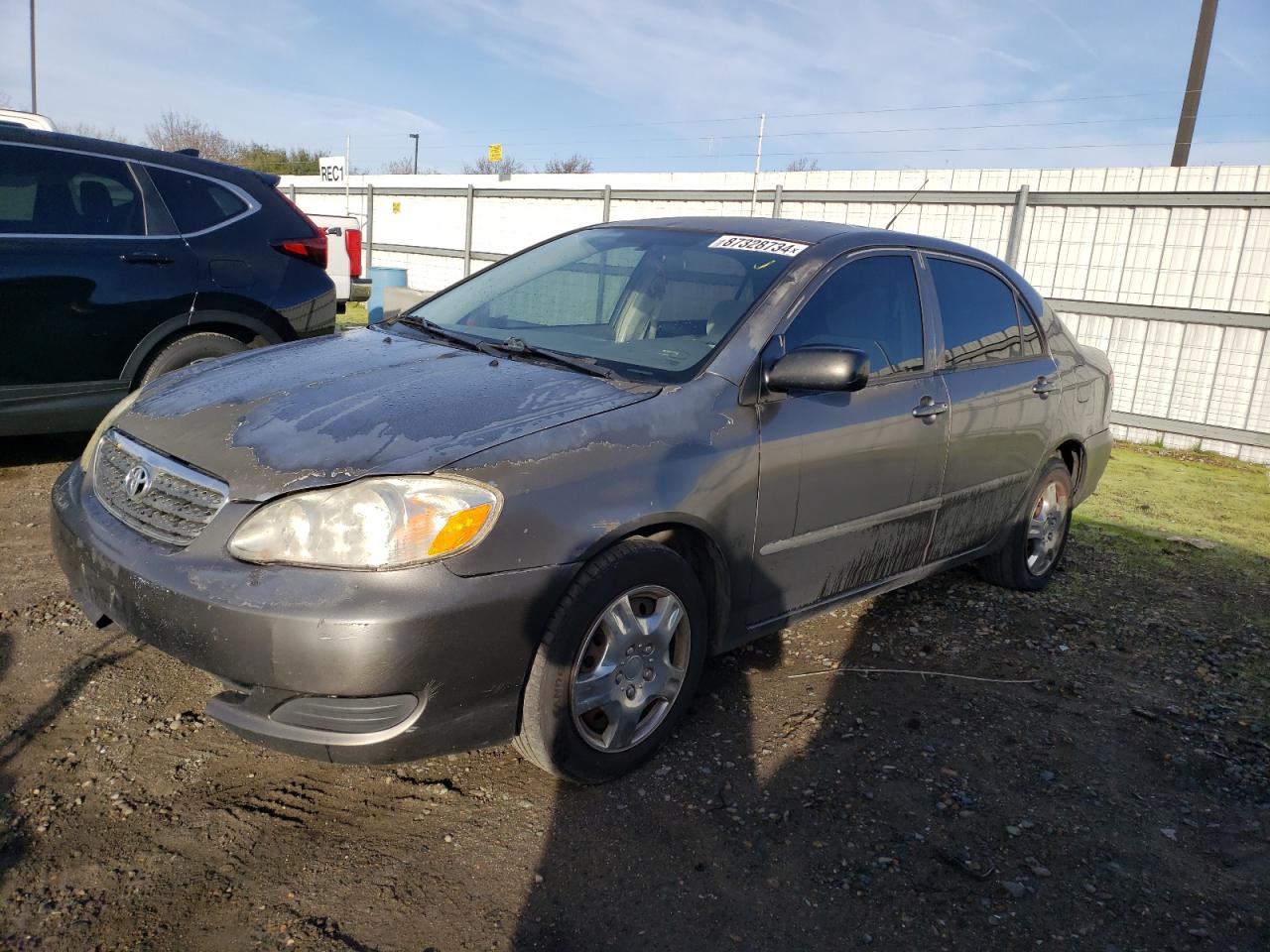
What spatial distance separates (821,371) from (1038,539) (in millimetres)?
2437

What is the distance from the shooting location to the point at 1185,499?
762 centimetres

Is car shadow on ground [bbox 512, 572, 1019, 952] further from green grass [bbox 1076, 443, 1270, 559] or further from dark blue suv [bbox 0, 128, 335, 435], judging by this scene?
green grass [bbox 1076, 443, 1270, 559]

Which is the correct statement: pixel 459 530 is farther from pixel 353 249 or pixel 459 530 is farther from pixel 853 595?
pixel 353 249

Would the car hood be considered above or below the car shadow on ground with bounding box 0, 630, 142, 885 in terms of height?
above

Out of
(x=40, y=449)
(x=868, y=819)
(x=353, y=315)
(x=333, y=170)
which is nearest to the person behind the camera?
(x=868, y=819)

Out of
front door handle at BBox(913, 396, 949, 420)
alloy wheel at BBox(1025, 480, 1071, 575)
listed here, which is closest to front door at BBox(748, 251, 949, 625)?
front door handle at BBox(913, 396, 949, 420)

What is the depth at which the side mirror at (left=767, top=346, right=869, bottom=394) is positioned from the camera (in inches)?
116

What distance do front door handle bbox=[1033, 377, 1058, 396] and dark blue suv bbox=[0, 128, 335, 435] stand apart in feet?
13.3

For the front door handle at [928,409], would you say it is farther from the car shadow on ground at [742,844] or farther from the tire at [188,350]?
the tire at [188,350]

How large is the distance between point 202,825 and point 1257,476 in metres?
9.77

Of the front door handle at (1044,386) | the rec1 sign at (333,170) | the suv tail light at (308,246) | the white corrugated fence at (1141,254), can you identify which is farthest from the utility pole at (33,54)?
the front door handle at (1044,386)

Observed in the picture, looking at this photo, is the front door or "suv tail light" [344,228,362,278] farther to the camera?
"suv tail light" [344,228,362,278]

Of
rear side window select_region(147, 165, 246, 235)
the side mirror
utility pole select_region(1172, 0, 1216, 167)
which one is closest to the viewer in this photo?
the side mirror

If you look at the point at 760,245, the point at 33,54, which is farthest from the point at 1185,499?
the point at 33,54
